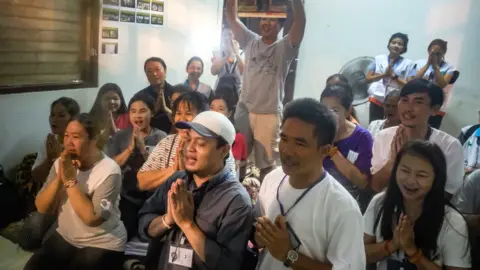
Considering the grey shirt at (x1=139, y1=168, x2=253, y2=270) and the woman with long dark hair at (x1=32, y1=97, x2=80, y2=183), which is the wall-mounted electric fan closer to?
the woman with long dark hair at (x1=32, y1=97, x2=80, y2=183)

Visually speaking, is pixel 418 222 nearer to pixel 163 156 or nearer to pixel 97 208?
pixel 163 156

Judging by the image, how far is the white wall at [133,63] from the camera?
201 centimetres

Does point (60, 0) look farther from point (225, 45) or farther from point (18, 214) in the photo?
point (225, 45)

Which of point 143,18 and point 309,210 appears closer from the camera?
point 309,210

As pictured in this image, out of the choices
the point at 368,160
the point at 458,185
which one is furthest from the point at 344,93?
the point at 458,185

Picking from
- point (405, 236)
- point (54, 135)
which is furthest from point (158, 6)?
point (405, 236)

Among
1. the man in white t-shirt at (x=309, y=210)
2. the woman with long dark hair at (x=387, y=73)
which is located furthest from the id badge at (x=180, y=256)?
the woman with long dark hair at (x=387, y=73)

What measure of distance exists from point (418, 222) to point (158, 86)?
6.11ft

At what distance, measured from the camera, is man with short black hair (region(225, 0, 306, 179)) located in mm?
2771

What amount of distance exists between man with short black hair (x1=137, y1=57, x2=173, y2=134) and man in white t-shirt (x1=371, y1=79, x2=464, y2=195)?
1.28 m

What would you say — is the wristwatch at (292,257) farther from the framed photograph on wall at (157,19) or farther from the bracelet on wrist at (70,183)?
the framed photograph on wall at (157,19)

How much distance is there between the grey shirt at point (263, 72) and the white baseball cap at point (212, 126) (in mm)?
1423

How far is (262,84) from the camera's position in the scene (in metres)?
2.83

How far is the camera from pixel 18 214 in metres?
2.16
